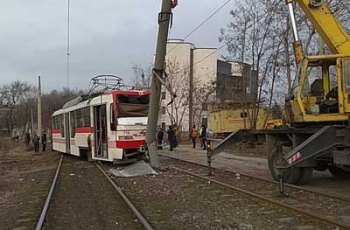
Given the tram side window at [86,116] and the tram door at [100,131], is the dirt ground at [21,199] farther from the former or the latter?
the tram side window at [86,116]

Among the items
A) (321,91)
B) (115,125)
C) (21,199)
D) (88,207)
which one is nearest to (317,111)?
(321,91)

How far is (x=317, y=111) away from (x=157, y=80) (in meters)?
7.25

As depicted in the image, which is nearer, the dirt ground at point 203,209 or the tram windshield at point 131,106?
the dirt ground at point 203,209

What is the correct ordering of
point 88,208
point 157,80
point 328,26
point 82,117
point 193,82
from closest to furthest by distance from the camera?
point 88,208, point 328,26, point 157,80, point 82,117, point 193,82

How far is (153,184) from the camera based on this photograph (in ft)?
52.3

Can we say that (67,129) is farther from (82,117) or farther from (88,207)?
(88,207)

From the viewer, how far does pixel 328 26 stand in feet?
48.4

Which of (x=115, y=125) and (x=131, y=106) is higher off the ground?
(x=131, y=106)

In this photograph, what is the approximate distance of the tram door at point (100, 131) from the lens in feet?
74.9

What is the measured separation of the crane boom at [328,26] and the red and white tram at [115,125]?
9439 mm

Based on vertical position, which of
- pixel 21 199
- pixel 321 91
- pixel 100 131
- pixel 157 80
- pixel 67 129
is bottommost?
pixel 21 199

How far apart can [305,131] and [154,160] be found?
7.88 meters

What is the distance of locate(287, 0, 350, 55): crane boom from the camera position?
47.1 feet

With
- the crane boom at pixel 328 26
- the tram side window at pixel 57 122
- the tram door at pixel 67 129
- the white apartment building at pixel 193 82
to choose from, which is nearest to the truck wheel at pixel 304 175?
the crane boom at pixel 328 26
